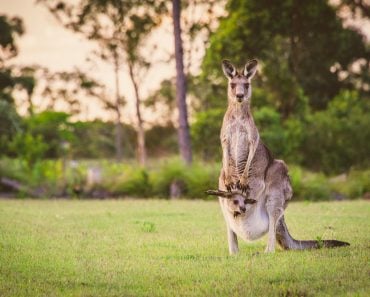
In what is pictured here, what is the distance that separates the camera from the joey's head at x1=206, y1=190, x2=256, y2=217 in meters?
8.50

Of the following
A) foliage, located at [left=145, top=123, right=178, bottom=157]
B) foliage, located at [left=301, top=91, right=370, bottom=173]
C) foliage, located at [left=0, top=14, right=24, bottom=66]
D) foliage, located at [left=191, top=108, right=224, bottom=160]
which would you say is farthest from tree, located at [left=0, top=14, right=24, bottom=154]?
foliage, located at [left=145, top=123, right=178, bottom=157]

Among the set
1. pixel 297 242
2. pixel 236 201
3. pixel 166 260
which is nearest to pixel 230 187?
pixel 236 201

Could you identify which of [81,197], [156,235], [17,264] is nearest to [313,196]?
[81,197]

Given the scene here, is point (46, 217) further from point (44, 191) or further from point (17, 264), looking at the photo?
point (44, 191)

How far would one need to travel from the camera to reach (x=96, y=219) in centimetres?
1377

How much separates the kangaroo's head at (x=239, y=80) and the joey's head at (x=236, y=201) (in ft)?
4.28

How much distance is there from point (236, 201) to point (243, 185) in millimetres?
293

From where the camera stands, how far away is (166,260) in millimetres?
8219

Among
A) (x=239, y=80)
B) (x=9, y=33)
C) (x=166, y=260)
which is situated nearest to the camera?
(x=166, y=260)

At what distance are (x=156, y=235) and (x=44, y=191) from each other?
11962 mm

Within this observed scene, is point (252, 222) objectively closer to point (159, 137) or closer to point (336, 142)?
point (336, 142)

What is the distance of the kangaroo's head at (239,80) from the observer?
9.06 metres

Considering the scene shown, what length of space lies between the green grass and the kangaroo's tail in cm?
22

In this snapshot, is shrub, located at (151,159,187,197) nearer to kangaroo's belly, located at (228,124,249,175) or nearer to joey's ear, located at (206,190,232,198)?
kangaroo's belly, located at (228,124,249,175)
